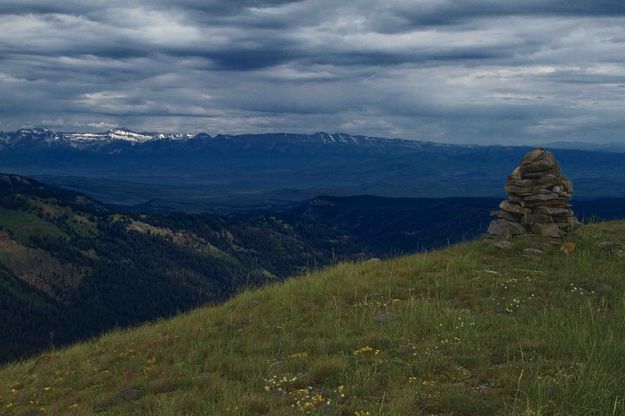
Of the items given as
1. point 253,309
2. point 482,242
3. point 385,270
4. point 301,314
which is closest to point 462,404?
point 301,314

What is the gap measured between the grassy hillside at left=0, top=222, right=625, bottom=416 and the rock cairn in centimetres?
125

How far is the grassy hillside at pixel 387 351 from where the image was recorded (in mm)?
9352

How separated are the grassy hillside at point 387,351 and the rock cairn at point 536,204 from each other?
1.25m

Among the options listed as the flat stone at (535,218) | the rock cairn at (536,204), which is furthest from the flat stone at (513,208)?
the flat stone at (535,218)

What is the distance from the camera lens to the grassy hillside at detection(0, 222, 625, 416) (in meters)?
9.35

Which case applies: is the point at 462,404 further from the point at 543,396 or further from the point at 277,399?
the point at 277,399

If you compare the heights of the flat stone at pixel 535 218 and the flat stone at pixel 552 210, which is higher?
the flat stone at pixel 552 210

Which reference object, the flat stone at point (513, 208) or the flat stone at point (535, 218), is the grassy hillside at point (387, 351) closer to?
the flat stone at point (535, 218)

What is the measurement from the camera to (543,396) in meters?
8.61

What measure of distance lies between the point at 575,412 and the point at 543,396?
531 millimetres

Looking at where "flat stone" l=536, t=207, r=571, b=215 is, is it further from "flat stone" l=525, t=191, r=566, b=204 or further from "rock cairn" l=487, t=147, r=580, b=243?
"flat stone" l=525, t=191, r=566, b=204

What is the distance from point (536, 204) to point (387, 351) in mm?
12211

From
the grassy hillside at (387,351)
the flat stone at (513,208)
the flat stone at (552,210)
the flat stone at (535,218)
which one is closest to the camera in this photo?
the grassy hillside at (387,351)

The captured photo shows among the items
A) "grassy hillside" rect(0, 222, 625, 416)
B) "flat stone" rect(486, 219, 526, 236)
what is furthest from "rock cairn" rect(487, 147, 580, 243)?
"grassy hillside" rect(0, 222, 625, 416)
